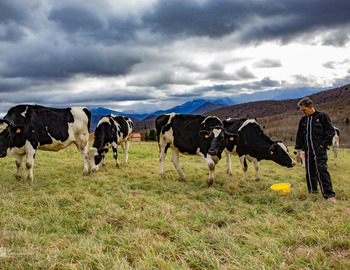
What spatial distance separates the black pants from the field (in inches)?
12.8

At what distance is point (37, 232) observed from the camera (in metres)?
4.02

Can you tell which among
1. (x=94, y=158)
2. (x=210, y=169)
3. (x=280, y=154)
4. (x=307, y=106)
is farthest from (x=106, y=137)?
(x=307, y=106)

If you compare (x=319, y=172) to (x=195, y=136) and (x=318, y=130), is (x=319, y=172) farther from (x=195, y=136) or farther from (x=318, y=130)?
(x=195, y=136)

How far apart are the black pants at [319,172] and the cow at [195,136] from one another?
2697 mm

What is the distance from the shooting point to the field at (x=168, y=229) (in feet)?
10.1

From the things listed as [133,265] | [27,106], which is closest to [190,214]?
[133,265]

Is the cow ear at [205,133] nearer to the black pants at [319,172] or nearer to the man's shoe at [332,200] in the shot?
the black pants at [319,172]

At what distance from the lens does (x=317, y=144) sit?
639 cm

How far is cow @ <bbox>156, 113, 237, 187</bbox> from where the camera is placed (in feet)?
26.5

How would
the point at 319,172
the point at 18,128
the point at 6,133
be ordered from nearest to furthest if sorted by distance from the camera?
1. the point at 319,172
2. the point at 6,133
3. the point at 18,128

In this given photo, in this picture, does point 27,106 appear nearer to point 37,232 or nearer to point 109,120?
point 109,120

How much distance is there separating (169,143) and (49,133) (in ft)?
14.8

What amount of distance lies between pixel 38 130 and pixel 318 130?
8944 millimetres

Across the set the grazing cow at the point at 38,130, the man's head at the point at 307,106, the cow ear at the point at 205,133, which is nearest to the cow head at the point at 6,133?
the grazing cow at the point at 38,130
